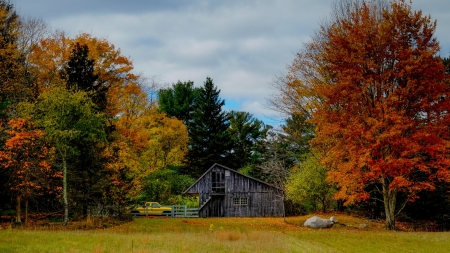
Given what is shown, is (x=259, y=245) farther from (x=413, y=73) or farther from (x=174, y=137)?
(x=174, y=137)

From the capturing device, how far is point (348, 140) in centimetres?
2775

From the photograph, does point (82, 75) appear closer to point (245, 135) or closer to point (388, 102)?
point (388, 102)

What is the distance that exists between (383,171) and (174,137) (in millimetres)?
33580

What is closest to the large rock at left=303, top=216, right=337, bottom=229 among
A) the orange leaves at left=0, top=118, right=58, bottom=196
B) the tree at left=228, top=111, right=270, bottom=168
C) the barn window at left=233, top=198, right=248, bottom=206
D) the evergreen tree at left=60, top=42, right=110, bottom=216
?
the evergreen tree at left=60, top=42, right=110, bottom=216

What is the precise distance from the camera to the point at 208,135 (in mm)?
61938

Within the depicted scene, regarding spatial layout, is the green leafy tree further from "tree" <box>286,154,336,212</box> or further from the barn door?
"tree" <box>286,154,336,212</box>

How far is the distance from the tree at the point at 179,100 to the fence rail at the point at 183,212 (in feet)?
77.3

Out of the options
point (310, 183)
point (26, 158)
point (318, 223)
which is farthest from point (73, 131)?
point (310, 183)

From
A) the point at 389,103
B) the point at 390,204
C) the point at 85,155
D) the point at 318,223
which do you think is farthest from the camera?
the point at 318,223

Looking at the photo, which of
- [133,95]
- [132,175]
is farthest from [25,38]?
[132,175]

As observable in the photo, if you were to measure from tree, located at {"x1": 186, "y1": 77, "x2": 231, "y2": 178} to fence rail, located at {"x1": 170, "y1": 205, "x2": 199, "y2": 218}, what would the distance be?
12.0 meters

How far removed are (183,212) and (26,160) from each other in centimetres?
2200

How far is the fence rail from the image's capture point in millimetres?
45844

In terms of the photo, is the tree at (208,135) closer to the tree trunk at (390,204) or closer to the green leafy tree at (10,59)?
the green leafy tree at (10,59)
